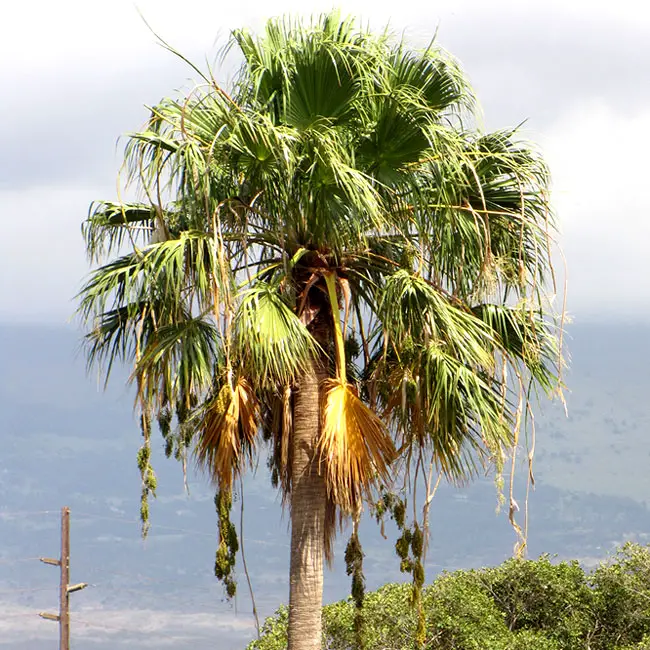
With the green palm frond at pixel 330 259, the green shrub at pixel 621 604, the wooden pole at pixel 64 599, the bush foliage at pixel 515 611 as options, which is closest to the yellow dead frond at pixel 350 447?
the green palm frond at pixel 330 259

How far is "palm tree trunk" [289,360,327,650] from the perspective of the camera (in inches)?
519

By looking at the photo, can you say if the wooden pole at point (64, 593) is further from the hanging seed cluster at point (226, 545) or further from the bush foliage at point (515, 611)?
the hanging seed cluster at point (226, 545)

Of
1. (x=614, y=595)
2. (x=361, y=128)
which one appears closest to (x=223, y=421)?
(x=361, y=128)

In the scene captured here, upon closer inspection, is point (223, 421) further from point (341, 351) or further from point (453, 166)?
point (453, 166)

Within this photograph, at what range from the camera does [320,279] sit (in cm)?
1337

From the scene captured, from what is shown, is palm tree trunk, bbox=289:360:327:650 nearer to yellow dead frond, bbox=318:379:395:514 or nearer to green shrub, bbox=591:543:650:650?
yellow dead frond, bbox=318:379:395:514

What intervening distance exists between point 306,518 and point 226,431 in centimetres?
129

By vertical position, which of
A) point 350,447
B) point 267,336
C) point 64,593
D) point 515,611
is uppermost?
point 267,336

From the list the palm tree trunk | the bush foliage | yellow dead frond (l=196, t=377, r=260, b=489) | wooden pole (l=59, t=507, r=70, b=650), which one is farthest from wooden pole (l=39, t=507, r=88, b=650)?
yellow dead frond (l=196, t=377, r=260, b=489)

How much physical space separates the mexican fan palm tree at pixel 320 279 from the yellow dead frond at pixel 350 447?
20mm

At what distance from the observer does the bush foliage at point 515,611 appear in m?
18.1

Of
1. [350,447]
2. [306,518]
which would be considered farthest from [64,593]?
[350,447]

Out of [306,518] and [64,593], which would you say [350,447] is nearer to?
[306,518]

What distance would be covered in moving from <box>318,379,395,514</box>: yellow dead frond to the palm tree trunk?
0.68ft
